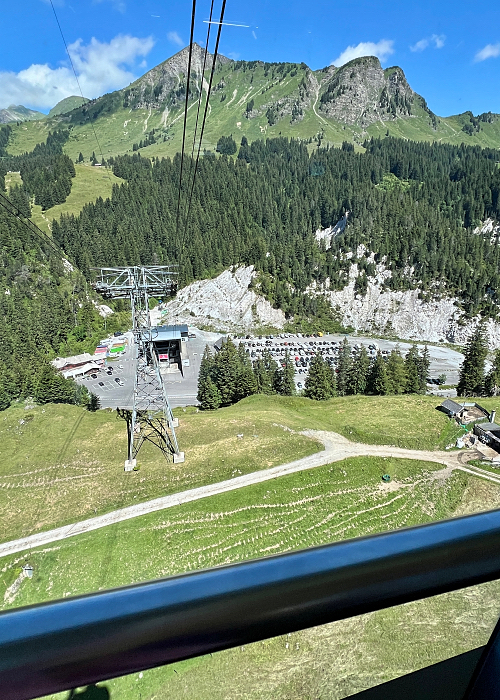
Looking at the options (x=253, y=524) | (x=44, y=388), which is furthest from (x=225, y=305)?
(x=253, y=524)

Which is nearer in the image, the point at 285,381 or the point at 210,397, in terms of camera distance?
the point at 210,397

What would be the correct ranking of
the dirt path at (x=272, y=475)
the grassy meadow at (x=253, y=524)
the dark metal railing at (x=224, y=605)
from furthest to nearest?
the dirt path at (x=272, y=475), the grassy meadow at (x=253, y=524), the dark metal railing at (x=224, y=605)

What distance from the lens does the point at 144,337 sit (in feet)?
68.6

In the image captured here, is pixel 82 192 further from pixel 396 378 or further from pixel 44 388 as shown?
pixel 396 378

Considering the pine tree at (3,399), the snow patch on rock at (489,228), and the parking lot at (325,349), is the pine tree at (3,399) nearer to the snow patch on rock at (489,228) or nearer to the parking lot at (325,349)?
the parking lot at (325,349)

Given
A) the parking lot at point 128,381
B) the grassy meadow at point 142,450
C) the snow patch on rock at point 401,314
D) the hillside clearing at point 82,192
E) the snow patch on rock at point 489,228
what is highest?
the hillside clearing at point 82,192

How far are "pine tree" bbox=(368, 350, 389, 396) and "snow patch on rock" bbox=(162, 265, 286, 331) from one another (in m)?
37.1

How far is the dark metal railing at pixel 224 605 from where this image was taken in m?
0.54

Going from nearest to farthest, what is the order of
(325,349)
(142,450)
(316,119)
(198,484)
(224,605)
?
(224,605), (198,484), (142,450), (325,349), (316,119)

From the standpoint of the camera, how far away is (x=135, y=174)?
120m

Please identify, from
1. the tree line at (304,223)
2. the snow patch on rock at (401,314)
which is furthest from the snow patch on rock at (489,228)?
the snow patch on rock at (401,314)

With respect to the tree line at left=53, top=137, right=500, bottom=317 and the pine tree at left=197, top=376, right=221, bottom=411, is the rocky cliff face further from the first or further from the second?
the pine tree at left=197, top=376, right=221, bottom=411

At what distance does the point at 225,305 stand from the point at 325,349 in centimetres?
2454

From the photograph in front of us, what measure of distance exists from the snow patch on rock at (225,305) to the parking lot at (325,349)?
22.1 ft
